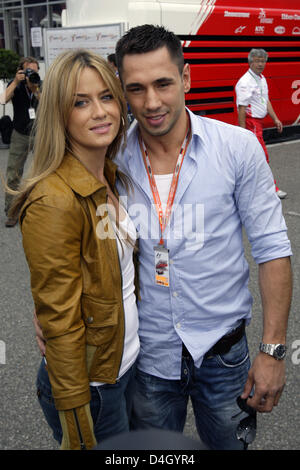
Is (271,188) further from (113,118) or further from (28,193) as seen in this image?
(28,193)

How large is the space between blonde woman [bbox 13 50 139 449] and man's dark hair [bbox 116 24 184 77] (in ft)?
0.47

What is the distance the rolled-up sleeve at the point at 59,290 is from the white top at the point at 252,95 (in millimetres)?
Result: 6246

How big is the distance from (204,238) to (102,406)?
66 cm

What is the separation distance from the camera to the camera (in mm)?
6438

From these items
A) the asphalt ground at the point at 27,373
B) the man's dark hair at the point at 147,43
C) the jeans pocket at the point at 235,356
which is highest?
the man's dark hair at the point at 147,43

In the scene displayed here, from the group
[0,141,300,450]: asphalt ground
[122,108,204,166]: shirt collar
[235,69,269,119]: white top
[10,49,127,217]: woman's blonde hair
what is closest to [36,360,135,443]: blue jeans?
[10,49,127,217]: woman's blonde hair

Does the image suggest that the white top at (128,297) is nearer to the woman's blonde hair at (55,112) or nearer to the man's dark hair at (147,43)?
the woman's blonde hair at (55,112)

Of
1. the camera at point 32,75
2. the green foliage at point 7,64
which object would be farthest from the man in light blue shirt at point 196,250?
the green foliage at point 7,64

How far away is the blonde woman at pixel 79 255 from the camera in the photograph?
56.5 inches

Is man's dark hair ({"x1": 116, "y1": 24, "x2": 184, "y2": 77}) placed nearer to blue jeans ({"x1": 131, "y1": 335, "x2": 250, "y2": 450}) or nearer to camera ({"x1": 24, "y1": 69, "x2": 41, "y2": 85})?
blue jeans ({"x1": 131, "y1": 335, "x2": 250, "y2": 450})

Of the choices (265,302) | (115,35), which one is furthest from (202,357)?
(115,35)

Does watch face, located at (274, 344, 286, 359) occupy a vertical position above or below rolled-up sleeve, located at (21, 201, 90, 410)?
below

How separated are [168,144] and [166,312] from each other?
2.00 ft

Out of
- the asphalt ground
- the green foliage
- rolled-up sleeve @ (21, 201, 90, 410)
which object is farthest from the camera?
the green foliage
